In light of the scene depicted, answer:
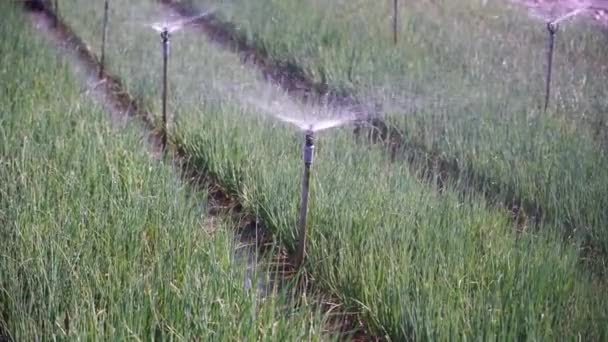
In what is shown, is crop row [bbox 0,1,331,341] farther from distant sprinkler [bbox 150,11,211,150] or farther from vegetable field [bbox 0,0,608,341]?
distant sprinkler [bbox 150,11,211,150]

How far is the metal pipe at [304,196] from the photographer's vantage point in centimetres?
303

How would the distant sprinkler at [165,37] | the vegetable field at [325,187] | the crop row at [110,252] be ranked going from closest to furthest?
1. the crop row at [110,252]
2. the vegetable field at [325,187]
3. the distant sprinkler at [165,37]

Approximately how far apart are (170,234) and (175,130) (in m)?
1.86

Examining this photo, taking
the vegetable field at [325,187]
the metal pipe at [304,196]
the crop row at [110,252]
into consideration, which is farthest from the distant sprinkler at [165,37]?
the metal pipe at [304,196]

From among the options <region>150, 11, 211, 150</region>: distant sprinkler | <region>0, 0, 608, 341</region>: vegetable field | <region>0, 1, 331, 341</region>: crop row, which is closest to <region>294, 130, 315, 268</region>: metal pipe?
<region>0, 0, 608, 341</region>: vegetable field

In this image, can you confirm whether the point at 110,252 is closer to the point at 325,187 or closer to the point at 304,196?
the point at 304,196

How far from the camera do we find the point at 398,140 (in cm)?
462

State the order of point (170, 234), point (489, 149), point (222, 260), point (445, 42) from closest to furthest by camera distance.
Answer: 1. point (222, 260)
2. point (170, 234)
3. point (489, 149)
4. point (445, 42)

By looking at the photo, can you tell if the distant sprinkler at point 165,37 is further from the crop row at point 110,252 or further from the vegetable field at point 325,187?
the crop row at point 110,252

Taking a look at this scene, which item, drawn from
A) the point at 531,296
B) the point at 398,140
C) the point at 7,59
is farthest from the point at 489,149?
the point at 7,59

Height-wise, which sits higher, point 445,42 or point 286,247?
point 445,42

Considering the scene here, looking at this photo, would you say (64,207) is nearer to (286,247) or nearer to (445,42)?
(286,247)

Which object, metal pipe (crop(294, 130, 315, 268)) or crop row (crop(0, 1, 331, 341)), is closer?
crop row (crop(0, 1, 331, 341))

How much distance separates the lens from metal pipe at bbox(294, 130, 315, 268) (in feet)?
9.95
